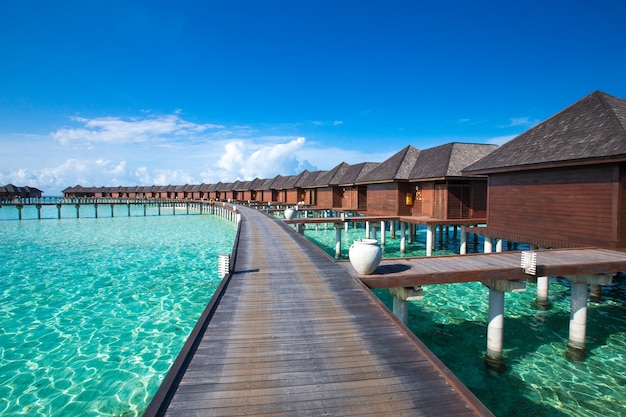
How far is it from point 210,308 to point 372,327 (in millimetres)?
3161

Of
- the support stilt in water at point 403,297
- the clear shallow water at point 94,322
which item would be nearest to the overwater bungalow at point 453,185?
the support stilt in water at point 403,297

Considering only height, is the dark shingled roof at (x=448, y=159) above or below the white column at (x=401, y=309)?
above

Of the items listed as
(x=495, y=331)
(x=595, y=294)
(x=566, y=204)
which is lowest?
(x=595, y=294)

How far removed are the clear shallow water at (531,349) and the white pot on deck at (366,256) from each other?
319 centimetres

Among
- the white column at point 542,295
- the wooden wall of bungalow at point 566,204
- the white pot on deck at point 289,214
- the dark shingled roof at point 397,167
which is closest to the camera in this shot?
the wooden wall of bungalow at point 566,204

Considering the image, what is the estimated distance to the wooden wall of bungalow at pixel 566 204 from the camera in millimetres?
11016

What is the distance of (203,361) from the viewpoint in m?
4.81

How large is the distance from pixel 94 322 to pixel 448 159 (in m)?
19.1

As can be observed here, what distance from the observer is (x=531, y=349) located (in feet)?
31.2

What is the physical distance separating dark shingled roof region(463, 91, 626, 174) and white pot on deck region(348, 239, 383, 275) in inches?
324

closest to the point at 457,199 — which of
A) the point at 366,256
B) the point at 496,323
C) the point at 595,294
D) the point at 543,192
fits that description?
the point at 543,192

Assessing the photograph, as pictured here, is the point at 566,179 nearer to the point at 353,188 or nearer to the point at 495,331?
the point at 495,331

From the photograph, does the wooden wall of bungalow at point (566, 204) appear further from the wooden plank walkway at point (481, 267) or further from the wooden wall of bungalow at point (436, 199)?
the wooden wall of bungalow at point (436, 199)

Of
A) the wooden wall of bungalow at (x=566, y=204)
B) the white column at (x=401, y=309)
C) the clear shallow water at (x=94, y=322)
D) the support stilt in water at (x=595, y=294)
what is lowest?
the clear shallow water at (x=94, y=322)
